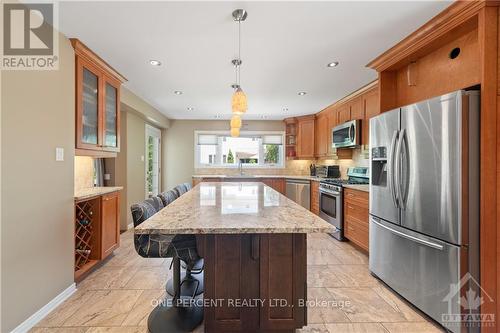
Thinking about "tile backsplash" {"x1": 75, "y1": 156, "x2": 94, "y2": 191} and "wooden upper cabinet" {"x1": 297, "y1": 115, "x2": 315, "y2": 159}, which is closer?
"tile backsplash" {"x1": 75, "y1": 156, "x2": 94, "y2": 191}

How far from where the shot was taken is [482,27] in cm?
167

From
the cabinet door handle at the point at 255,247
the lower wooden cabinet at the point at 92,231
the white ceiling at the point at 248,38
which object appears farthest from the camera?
the lower wooden cabinet at the point at 92,231

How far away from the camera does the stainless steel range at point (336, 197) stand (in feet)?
12.4

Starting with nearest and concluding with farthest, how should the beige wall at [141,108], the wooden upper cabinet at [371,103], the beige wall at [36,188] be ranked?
the beige wall at [36,188] < the wooden upper cabinet at [371,103] < the beige wall at [141,108]

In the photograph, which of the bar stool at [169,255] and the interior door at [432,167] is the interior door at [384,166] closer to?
the interior door at [432,167]

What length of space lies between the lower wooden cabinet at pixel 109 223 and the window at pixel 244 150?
335cm

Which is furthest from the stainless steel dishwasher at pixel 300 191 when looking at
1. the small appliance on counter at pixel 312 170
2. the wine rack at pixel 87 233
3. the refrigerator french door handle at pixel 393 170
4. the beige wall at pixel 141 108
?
the wine rack at pixel 87 233

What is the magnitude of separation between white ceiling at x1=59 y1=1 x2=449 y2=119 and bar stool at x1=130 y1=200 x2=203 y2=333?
4.93 ft

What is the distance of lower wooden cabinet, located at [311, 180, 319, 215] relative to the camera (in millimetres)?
4750

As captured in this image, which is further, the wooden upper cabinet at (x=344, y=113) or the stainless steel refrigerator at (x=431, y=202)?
the wooden upper cabinet at (x=344, y=113)

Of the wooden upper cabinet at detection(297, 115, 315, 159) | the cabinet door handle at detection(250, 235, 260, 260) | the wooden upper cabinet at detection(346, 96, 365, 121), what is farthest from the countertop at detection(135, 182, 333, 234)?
the wooden upper cabinet at detection(297, 115, 315, 159)

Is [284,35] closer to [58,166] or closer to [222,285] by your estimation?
[222,285]

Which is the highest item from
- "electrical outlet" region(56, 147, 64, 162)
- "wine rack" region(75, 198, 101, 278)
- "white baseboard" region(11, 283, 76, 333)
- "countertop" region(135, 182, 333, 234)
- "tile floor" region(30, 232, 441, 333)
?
"electrical outlet" region(56, 147, 64, 162)

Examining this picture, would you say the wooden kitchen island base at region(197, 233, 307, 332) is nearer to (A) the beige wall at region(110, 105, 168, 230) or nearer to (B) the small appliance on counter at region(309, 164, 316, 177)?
(A) the beige wall at region(110, 105, 168, 230)
